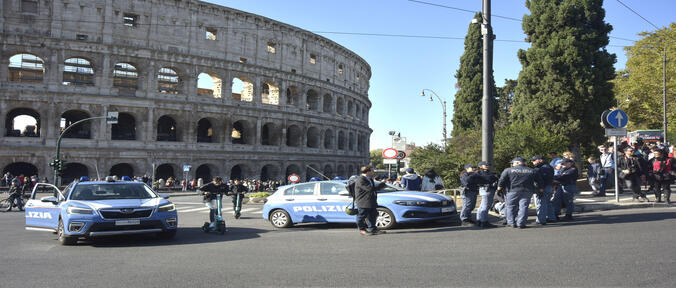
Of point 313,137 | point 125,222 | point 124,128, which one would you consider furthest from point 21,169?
point 125,222

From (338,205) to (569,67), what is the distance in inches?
725

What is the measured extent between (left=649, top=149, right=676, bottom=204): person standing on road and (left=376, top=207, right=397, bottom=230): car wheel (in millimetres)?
7740

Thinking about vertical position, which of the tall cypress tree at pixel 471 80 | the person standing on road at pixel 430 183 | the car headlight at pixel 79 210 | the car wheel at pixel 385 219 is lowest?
the car wheel at pixel 385 219

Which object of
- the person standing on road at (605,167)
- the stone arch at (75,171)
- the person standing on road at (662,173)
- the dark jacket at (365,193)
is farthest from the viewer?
the stone arch at (75,171)

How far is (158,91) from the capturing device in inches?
1601

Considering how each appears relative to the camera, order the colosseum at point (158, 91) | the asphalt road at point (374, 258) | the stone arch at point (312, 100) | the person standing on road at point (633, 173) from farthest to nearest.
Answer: the stone arch at point (312, 100) → the colosseum at point (158, 91) → the person standing on road at point (633, 173) → the asphalt road at point (374, 258)

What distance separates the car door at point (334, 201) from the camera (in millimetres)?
10836

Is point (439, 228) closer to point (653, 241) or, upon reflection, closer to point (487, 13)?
point (653, 241)

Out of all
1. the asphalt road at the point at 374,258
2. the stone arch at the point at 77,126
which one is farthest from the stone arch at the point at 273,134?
the asphalt road at the point at 374,258

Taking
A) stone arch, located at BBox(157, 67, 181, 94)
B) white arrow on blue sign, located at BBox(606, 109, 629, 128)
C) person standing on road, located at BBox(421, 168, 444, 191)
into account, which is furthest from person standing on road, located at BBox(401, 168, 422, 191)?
stone arch, located at BBox(157, 67, 181, 94)

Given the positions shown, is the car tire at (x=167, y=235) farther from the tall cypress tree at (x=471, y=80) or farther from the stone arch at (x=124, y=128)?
the stone arch at (x=124, y=128)

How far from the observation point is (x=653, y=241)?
7199 mm

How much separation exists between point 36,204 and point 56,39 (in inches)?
1251

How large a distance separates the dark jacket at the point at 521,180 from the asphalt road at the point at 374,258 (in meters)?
0.86
